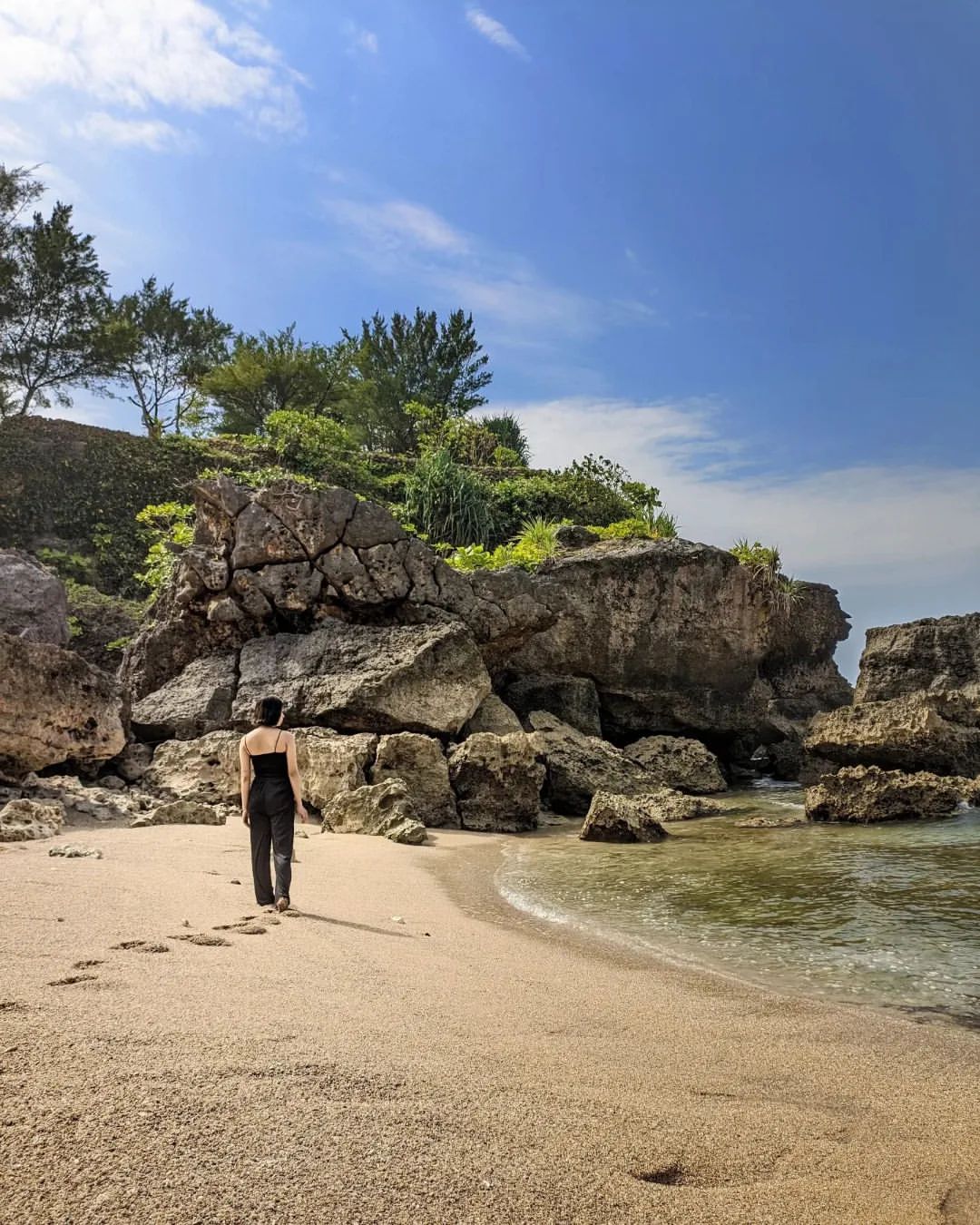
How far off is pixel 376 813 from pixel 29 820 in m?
4.08

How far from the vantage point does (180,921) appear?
4.57 metres

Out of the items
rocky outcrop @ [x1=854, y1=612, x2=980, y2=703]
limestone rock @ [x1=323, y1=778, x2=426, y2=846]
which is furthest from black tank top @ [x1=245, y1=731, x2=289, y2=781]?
rocky outcrop @ [x1=854, y1=612, x2=980, y2=703]

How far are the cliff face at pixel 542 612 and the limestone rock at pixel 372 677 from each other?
24cm

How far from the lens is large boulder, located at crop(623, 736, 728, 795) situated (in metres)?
17.1

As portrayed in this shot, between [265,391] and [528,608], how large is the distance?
30516mm

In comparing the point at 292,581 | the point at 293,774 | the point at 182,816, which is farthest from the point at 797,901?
the point at 292,581

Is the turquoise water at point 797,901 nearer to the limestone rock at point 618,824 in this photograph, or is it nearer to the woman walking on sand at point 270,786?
the limestone rock at point 618,824

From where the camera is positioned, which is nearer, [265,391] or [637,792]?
[637,792]

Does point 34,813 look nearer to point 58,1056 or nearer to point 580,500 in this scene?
point 58,1056

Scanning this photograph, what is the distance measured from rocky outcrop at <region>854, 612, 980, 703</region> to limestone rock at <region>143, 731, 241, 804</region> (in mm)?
15272

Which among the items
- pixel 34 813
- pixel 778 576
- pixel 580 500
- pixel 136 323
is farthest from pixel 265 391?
pixel 34 813

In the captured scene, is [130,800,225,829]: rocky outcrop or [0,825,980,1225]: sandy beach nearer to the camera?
[0,825,980,1225]: sandy beach

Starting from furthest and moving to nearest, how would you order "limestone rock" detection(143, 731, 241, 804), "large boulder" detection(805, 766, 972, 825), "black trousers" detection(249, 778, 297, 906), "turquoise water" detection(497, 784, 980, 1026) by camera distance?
"large boulder" detection(805, 766, 972, 825) → "limestone rock" detection(143, 731, 241, 804) → "black trousers" detection(249, 778, 297, 906) → "turquoise water" detection(497, 784, 980, 1026)

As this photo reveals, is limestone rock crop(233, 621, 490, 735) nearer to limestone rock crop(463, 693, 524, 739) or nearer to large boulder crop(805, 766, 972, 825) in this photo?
limestone rock crop(463, 693, 524, 739)
